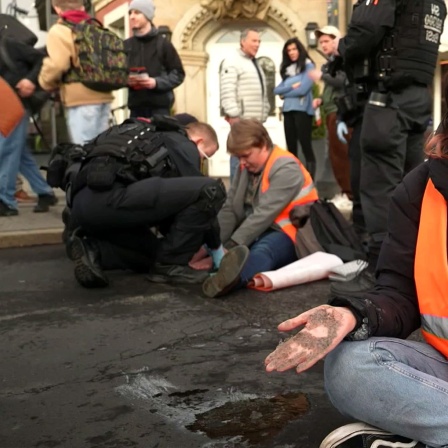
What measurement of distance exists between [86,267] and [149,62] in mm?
2732

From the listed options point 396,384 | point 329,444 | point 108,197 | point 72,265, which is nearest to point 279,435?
point 329,444

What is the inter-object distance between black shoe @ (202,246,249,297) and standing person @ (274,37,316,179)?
14.3 feet

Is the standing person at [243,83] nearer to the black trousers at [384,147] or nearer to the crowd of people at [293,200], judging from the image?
the crowd of people at [293,200]

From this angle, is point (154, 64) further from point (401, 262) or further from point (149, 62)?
point (401, 262)

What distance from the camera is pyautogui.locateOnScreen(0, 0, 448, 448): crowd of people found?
6.72 ft

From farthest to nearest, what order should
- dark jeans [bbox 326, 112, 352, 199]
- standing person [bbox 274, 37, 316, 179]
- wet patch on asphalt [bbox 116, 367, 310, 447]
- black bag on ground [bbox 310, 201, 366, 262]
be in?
standing person [bbox 274, 37, 316, 179]
dark jeans [bbox 326, 112, 352, 199]
black bag on ground [bbox 310, 201, 366, 262]
wet patch on asphalt [bbox 116, 367, 310, 447]

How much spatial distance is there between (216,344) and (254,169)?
2007 mm

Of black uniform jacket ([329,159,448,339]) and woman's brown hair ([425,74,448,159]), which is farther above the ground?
woman's brown hair ([425,74,448,159])

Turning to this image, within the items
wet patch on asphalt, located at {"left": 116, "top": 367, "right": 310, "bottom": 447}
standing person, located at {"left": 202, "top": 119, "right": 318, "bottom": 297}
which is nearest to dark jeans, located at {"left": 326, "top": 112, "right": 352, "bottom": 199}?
standing person, located at {"left": 202, "top": 119, "right": 318, "bottom": 297}

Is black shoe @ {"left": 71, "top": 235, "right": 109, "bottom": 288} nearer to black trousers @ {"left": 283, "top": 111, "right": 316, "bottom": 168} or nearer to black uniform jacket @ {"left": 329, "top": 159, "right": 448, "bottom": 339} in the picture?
black uniform jacket @ {"left": 329, "top": 159, "right": 448, "bottom": 339}

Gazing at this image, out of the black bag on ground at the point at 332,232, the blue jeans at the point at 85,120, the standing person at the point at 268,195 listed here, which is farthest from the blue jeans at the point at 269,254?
the blue jeans at the point at 85,120

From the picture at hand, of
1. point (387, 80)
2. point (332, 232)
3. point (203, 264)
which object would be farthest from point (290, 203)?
point (387, 80)

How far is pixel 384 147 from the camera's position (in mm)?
4730

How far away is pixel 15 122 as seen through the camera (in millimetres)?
6789
